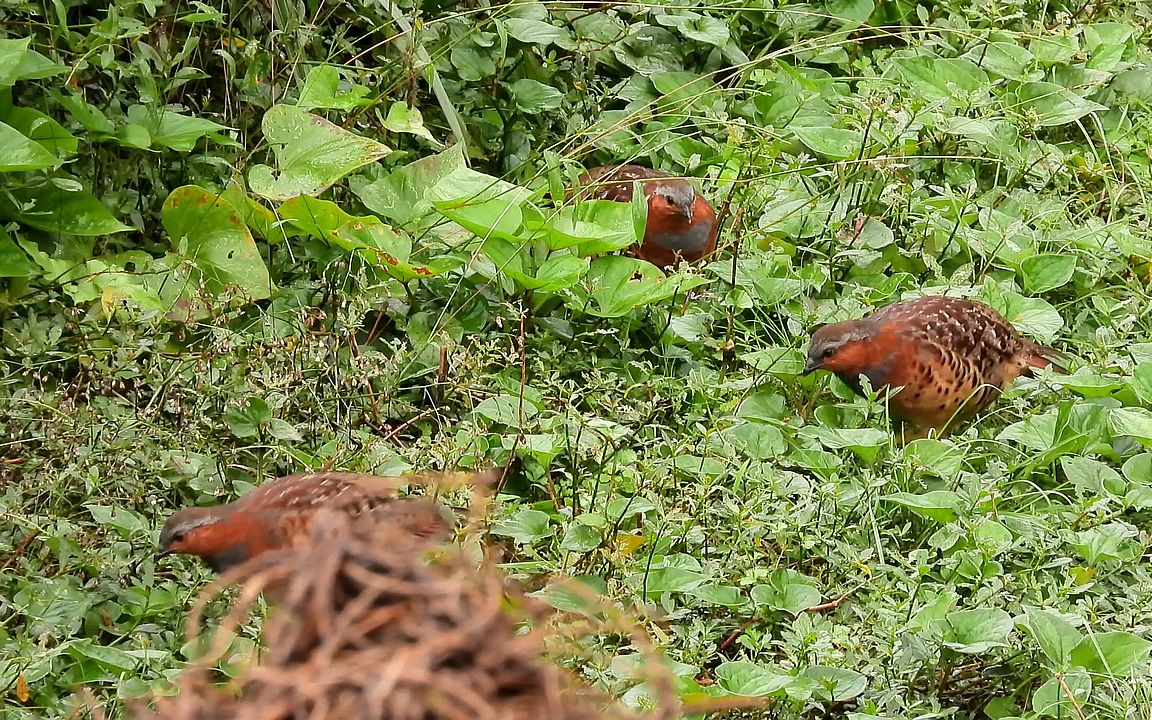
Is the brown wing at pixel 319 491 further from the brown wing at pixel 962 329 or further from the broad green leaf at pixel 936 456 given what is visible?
the brown wing at pixel 962 329

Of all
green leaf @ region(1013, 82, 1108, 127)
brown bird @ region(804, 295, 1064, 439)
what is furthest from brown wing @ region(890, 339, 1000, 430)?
green leaf @ region(1013, 82, 1108, 127)

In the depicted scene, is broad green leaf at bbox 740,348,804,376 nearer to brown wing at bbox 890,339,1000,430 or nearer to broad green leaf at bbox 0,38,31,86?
brown wing at bbox 890,339,1000,430

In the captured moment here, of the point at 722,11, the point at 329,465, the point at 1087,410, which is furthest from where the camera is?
the point at 722,11

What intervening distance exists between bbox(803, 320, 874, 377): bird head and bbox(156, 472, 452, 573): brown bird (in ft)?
4.12

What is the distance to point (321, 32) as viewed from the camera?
15.0 ft

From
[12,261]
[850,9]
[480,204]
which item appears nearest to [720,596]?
[480,204]

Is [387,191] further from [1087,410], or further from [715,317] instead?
[1087,410]

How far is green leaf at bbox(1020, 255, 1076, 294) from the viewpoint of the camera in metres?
4.27

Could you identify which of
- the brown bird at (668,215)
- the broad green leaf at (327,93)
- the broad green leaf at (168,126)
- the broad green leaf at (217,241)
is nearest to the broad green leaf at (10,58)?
the broad green leaf at (168,126)

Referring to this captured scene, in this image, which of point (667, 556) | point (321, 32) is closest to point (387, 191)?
point (321, 32)

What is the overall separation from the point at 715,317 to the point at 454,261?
0.79m

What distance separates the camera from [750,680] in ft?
8.63

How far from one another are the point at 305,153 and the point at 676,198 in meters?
1.12

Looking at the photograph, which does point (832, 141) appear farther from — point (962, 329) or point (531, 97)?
point (962, 329)
